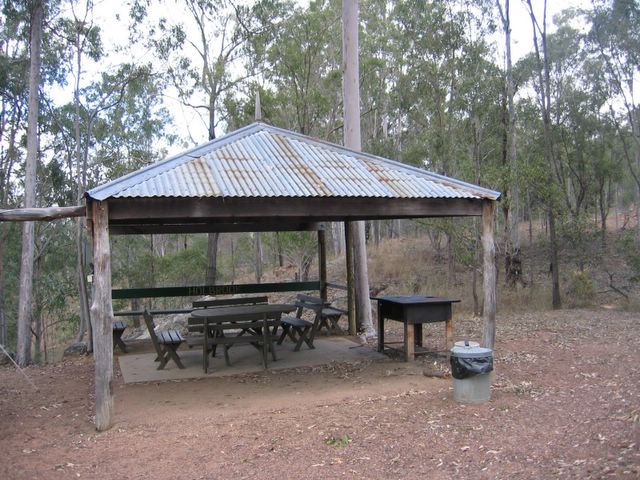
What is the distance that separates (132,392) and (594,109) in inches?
830

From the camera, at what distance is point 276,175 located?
6.62m

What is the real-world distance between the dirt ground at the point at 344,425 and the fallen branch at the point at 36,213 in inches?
82.2

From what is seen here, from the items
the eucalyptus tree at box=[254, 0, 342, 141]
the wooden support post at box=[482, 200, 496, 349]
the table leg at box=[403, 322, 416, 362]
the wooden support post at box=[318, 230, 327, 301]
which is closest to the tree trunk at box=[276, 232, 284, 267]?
the eucalyptus tree at box=[254, 0, 342, 141]


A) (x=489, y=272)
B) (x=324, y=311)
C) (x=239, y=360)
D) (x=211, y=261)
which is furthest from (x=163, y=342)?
(x=211, y=261)

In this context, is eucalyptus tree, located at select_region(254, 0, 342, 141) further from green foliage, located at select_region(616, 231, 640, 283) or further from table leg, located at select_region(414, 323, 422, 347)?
table leg, located at select_region(414, 323, 422, 347)

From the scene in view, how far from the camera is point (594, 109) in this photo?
72.3 feet

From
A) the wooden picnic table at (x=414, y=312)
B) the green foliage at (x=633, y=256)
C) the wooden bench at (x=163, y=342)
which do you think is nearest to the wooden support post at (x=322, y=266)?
the wooden picnic table at (x=414, y=312)

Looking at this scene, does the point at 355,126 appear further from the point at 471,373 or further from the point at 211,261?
the point at 211,261

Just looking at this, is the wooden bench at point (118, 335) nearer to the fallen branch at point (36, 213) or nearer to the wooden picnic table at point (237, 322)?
the wooden picnic table at point (237, 322)

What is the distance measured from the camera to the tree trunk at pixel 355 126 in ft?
36.4

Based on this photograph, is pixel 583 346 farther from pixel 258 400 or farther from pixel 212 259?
pixel 212 259

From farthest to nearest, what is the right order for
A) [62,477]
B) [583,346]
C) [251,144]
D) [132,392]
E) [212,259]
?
→ 1. [212,259]
2. [583,346]
3. [251,144]
4. [132,392]
5. [62,477]

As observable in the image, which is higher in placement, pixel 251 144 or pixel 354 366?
pixel 251 144

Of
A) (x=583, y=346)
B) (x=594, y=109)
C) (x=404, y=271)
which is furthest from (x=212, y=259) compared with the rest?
(x=594, y=109)
